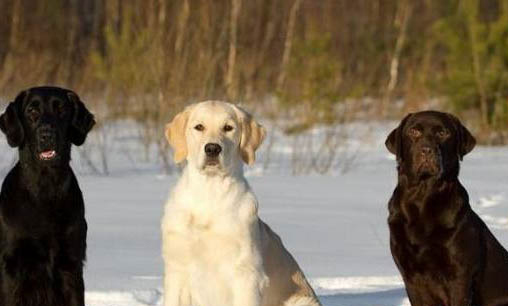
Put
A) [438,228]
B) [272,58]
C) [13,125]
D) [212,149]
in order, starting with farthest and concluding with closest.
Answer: [272,58], [438,228], [13,125], [212,149]

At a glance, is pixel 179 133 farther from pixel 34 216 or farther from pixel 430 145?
pixel 430 145

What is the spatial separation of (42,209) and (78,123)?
16.8 inches

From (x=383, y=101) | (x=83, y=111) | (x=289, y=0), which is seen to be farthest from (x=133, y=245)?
(x=289, y=0)

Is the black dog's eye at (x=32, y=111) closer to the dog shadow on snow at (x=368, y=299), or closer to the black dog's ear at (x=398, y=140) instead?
the black dog's ear at (x=398, y=140)

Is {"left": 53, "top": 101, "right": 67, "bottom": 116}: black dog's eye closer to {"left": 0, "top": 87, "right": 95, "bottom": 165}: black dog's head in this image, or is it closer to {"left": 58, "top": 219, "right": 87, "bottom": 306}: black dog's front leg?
{"left": 0, "top": 87, "right": 95, "bottom": 165}: black dog's head

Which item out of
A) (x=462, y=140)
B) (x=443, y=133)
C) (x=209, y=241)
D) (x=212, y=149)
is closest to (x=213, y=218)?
(x=209, y=241)

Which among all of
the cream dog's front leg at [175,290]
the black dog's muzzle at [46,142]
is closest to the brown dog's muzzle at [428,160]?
the cream dog's front leg at [175,290]

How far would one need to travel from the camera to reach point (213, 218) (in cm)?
507

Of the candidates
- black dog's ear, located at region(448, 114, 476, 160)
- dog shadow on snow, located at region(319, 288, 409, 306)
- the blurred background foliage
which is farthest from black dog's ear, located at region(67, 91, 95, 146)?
the blurred background foliage

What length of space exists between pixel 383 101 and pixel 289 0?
396cm

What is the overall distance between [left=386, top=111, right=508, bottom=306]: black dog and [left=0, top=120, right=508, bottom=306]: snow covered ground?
0.61 metres

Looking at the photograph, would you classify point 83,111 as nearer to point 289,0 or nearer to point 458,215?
point 458,215

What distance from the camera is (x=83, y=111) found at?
17.3 ft

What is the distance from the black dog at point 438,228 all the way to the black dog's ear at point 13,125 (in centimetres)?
169
